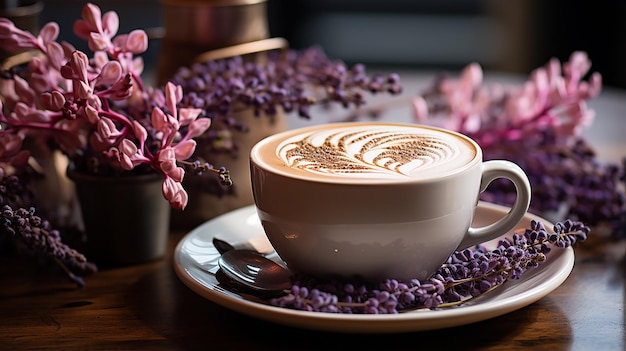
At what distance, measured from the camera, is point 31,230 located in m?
0.88

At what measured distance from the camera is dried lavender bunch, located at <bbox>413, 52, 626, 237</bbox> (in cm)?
117

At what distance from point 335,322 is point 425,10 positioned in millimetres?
3200

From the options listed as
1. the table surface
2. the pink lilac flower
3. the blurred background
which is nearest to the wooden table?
the table surface

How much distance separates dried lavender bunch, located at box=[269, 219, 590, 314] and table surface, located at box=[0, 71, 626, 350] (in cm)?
3

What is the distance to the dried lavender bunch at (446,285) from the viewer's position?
79 cm

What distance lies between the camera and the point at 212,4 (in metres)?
1.19

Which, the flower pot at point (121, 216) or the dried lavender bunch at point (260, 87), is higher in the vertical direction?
the dried lavender bunch at point (260, 87)

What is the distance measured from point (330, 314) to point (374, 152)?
0.21 m

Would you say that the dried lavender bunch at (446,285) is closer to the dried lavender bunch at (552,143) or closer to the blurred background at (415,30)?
the dried lavender bunch at (552,143)

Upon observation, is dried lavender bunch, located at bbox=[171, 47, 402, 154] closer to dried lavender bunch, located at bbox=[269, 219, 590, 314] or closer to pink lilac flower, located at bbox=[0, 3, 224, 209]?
pink lilac flower, located at bbox=[0, 3, 224, 209]

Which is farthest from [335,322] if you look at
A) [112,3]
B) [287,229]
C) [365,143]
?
[112,3]

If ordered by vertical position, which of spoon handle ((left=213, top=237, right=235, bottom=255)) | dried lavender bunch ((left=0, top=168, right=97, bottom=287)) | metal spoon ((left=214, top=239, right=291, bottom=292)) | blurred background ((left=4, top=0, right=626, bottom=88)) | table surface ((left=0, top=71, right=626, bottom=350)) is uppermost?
dried lavender bunch ((left=0, top=168, right=97, bottom=287))

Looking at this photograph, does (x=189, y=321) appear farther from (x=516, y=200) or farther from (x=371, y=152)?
(x=516, y=200)

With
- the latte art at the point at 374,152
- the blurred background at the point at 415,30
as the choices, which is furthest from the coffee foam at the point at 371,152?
the blurred background at the point at 415,30
